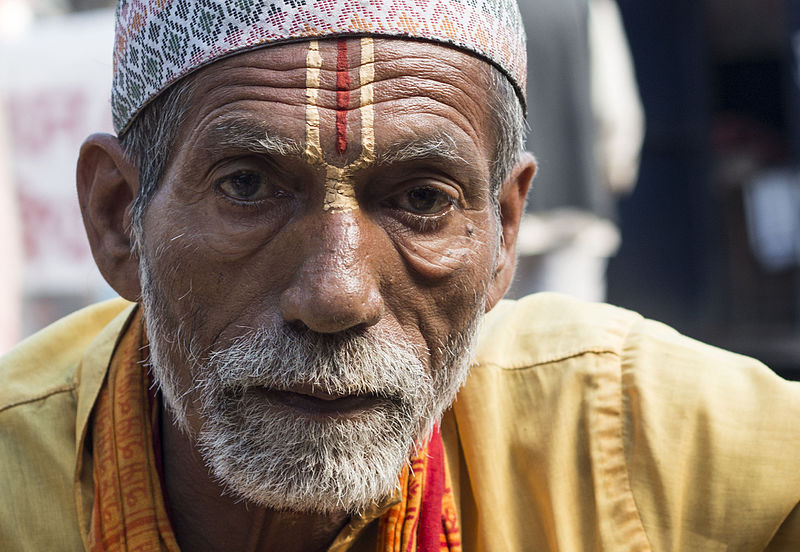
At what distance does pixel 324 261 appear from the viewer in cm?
172

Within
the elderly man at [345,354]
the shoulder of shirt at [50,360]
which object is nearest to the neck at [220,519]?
the elderly man at [345,354]

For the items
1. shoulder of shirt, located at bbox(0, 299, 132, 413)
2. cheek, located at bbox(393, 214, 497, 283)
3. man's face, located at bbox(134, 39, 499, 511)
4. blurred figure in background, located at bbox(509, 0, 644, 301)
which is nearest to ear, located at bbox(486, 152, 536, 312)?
cheek, located at bbox(393, 214, 497, 283)

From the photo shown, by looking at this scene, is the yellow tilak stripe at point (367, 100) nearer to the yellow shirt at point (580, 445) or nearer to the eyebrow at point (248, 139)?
the eyebrow at point (248, 139)

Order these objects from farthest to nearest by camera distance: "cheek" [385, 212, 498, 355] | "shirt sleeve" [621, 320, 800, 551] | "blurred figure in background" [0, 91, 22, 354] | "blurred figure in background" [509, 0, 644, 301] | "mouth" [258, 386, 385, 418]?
"blurred figure in background" [509, 0, 644, 301], "blurred figure in background" [0, 91, 22, 354], "shirt sleeve" [621, 320, 800, 551], "cheek" [385, 212, 498, 355], "mouth" [258, 386, 385, 418]

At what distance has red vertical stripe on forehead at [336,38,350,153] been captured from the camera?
5.91ft

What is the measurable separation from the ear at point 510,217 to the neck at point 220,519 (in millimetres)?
710

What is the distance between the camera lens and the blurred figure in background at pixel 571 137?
15.3 feet

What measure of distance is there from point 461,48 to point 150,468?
121cm

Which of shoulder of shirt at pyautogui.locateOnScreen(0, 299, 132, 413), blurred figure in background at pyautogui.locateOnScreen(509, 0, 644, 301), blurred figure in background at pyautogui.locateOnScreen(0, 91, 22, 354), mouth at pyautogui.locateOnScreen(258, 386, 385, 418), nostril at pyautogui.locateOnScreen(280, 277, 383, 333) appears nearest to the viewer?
nostril at pyautogui.locateOnScreen(280, 277, 383, 333)

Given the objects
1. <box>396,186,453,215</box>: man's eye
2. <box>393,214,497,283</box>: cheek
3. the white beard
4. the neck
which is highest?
<box>396,186,453,215</box>: man's eye

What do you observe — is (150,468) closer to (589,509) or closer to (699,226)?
(589,509)

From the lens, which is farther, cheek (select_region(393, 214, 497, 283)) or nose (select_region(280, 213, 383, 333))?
cheek (select_region(393, 214, 497, 283))

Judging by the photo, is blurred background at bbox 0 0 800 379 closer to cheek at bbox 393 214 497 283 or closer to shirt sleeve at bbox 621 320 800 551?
shirt sleeve at bbox 621 320 800 551

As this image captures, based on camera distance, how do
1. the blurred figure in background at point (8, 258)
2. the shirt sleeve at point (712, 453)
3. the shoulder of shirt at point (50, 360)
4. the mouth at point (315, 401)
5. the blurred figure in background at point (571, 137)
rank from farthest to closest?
1. the blurred figure in background at point (571, 137)
2. the blurred figure in background at point (8, 258)
3. the shoulder of shirt at point (50, 360)
4. the shirt sleeve at point (712, 453)
5. the mouth at point (315, 401)
